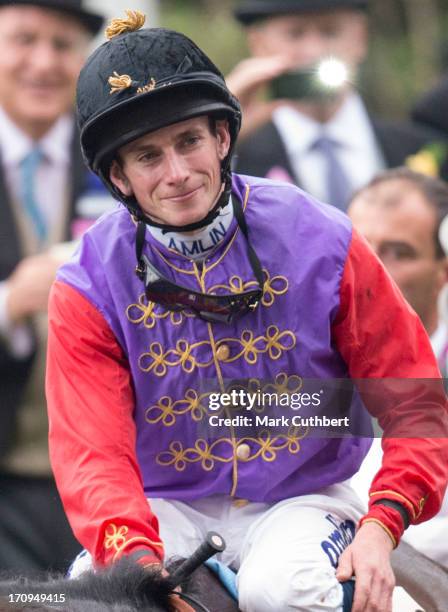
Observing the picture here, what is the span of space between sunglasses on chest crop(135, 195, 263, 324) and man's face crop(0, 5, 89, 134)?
2401mm

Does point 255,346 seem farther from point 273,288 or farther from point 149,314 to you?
point 149,314

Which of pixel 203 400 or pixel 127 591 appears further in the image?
pixel 203 400

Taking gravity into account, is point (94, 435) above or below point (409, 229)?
above

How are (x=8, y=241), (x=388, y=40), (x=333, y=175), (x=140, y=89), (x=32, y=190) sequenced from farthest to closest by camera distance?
1. (x=388, y=40)
2. (x=333, y=175)
3. (x=32, y=190)
4. (x=8, y=241)
5. (x=140, y=89)

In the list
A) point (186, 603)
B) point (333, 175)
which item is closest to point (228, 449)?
point (186, 603)

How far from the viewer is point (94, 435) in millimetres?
3174

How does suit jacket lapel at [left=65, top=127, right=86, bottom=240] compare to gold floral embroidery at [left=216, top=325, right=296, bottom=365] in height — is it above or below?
below

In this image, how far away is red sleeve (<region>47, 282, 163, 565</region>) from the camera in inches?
120

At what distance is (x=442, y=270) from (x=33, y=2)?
1.99 metres

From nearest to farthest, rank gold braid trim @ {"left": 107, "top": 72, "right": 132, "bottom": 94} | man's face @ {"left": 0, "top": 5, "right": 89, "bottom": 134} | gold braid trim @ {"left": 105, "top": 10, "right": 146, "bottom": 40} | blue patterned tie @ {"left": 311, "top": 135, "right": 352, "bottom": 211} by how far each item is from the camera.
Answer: gold braid trim @ {"left": 107, "top": 72, "right": 132, "bottom": 94} < gold braid trim @ {"left": 105, "top": 10, "right": 146, "bottom": 40} < man's face @ {"left": 0, "top": 5, "right": 89, "bottom": 134} < blue patterned tie @ {"left": 311, "top": 135, "right": 352, "bottom": 211}

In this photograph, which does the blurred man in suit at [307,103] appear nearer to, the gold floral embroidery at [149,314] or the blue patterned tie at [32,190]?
the blue patterned tie at [32,190]

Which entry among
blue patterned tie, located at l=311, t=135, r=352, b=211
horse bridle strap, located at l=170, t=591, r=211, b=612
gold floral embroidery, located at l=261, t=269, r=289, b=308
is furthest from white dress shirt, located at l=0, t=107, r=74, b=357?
horse bridle strap, located at l=170, t=591, r=211, b=612

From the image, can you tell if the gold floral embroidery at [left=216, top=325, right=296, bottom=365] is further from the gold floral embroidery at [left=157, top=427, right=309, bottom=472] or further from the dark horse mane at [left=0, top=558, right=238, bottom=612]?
the dark horse mane at [left=0, top=558, right=238, bottom=612]

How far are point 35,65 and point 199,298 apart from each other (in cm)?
255
